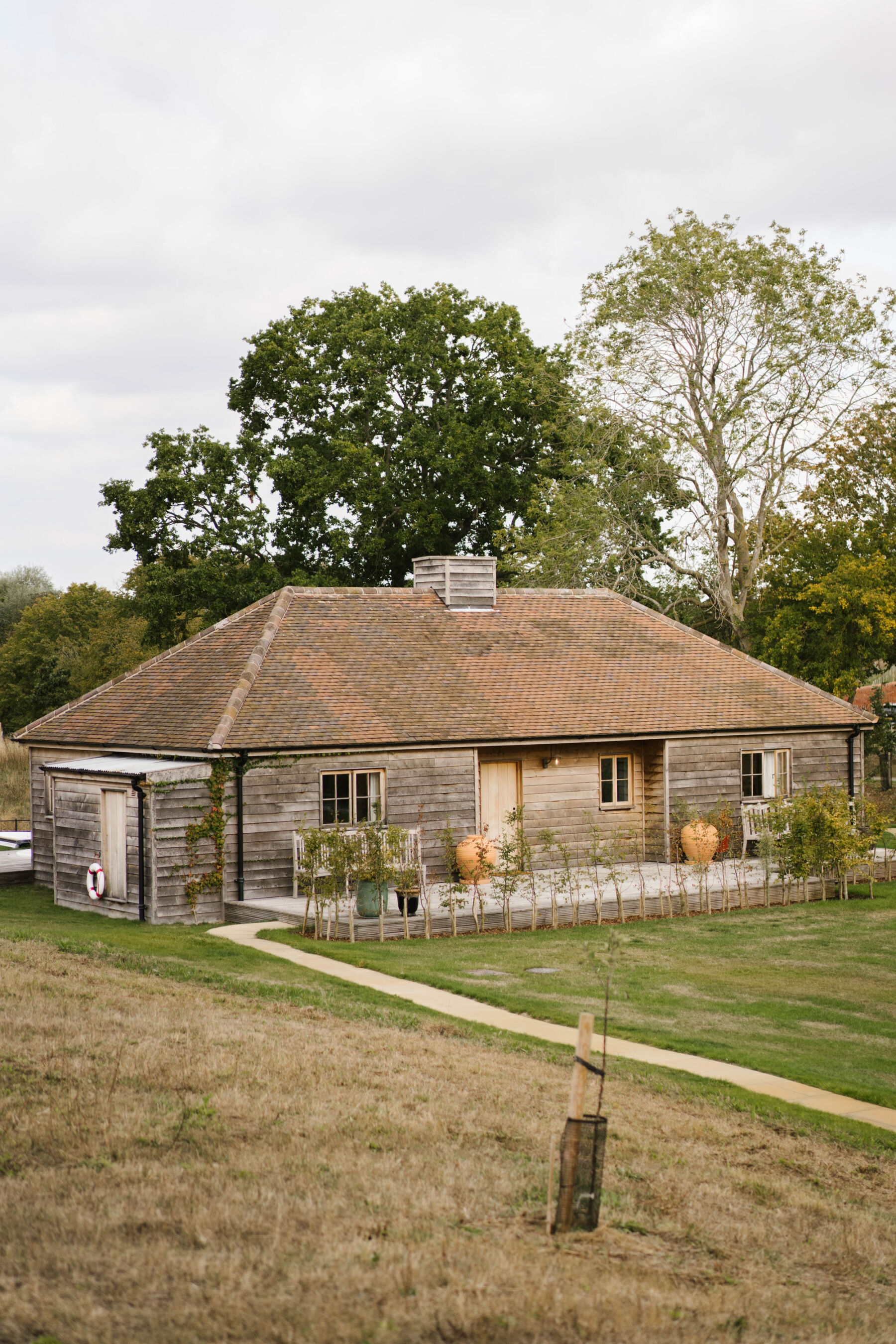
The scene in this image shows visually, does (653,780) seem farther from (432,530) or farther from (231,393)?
(231,393)

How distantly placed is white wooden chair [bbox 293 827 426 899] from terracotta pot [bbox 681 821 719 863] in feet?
18.8

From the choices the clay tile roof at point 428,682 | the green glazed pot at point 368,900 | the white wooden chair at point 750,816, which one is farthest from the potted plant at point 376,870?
the white wooden chair at point 750,816

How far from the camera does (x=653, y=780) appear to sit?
26.0 m

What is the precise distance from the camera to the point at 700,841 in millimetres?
25078

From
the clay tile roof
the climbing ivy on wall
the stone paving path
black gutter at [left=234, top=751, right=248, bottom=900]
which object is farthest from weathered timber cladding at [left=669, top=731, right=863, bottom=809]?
the stone paving path

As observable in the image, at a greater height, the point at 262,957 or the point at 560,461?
the point at 560,461

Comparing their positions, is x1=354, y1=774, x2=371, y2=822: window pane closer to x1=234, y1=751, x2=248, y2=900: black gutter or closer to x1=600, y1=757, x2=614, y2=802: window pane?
x1=234, y1=751, x2=248, y2=900: black gutter

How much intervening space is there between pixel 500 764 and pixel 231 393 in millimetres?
22803

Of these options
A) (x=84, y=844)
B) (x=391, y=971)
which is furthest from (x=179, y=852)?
(x=391, y=971)

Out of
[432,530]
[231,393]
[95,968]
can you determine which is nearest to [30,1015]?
[95,968]

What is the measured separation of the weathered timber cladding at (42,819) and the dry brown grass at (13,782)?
903cm

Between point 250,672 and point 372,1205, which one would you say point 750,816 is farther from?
point 372,1205

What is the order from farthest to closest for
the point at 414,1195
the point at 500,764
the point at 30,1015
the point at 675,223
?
1. the point at 675,223
2. the point at 500,764
3. the point at 30,1015
4. the point at 414,1195

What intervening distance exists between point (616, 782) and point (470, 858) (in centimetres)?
463
